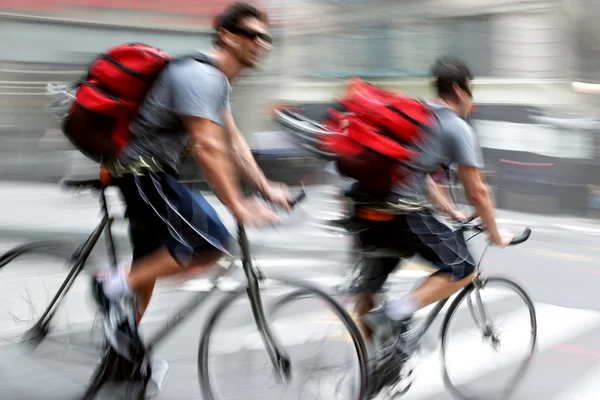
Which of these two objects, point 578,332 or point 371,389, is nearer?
point 371,389

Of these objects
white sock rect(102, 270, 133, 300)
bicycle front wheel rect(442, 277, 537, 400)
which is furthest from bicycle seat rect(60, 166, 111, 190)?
bicycle front wheel rect(442, 277, 537, 400)

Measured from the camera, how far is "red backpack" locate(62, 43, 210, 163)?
3.34 m

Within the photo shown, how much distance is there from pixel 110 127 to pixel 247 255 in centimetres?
74

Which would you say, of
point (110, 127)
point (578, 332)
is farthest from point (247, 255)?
point (578, 332)

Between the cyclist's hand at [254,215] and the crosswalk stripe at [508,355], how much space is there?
4.34 ft

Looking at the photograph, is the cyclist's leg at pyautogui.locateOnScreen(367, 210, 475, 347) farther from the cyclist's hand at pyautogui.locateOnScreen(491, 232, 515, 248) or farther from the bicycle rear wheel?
the bicycle rear wheel

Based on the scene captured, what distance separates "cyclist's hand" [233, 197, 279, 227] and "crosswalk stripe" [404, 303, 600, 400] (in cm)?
132

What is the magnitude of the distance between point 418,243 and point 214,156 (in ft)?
3.79

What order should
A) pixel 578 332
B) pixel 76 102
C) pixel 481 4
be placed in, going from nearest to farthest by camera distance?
pixel 76 102 → pixel 578 332 → pixel 481 4

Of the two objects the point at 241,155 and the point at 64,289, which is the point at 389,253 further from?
the point at 64,289

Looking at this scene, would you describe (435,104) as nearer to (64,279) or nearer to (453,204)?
(453,204)

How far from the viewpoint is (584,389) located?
193 inches

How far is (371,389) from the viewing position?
361 cm

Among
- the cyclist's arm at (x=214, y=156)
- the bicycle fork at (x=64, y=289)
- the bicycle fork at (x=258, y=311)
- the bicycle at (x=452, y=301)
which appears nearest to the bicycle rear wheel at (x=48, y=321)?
the bicycle fork at (x=64, y=289)
